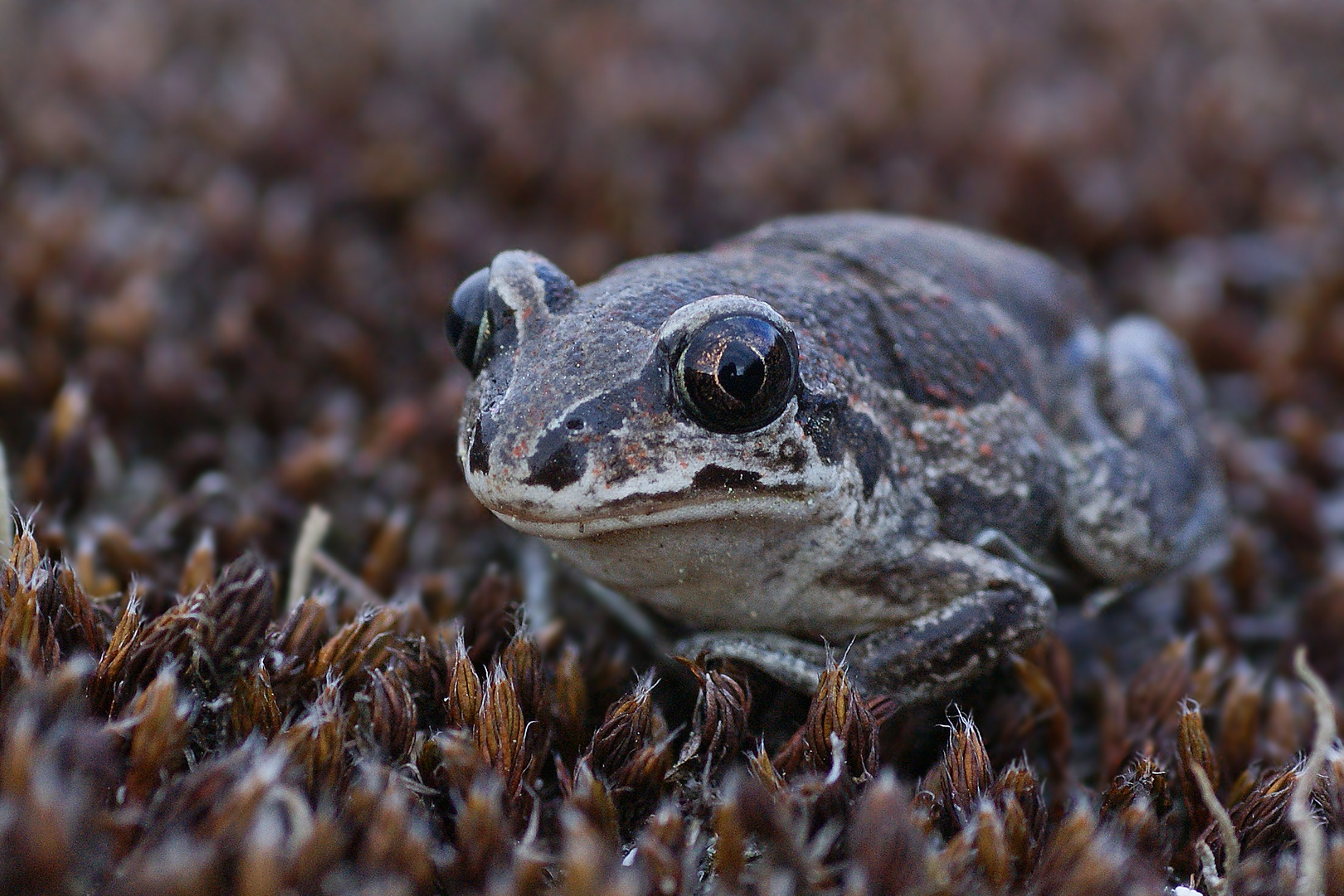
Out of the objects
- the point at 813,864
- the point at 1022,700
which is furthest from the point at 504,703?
the point at 1022,700

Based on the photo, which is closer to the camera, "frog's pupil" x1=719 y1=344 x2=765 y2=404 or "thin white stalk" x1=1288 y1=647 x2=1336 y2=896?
"thin white stalk" x1=1288 y1=647 x2=1336 y2=896

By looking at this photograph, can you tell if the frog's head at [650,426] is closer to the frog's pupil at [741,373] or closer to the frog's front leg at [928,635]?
the frog's pupil at [741,373]

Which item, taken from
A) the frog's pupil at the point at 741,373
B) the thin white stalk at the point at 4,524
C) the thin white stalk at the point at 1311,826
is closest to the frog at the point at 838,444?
the frog's pupil at the point at 741,373

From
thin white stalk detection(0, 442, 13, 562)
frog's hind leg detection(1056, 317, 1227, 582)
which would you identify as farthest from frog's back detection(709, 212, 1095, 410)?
thin white stalk detection(0, 442, 13, 562)

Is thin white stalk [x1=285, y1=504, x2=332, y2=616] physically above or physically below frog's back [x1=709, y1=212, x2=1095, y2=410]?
below

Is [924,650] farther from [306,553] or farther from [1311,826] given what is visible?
[306,553]

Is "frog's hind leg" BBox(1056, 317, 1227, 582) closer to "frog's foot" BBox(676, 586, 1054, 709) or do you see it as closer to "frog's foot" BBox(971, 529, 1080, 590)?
"frog's foot" BBox(971, 529, 1080, 590)

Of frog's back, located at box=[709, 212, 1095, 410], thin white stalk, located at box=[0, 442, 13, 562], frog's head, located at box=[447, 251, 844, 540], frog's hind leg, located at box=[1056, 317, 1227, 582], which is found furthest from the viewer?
frog's hind leg, located at box=[1056, 317, 1227, 582]
